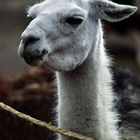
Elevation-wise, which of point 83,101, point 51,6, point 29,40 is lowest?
point 83,101

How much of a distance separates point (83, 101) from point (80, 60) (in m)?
0.34

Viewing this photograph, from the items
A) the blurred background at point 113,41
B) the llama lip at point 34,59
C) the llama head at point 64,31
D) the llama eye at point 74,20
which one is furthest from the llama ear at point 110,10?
the blurred background at point 113,41

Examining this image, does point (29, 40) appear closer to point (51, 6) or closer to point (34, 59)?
point (34, 59)

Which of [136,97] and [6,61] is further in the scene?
[6,61]

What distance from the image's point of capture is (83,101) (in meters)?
4.93

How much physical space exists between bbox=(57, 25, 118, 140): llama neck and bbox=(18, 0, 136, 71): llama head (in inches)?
5.5

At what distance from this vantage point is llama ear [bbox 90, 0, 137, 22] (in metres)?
5.05

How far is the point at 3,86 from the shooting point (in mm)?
7855

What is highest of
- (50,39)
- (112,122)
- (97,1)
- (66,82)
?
(97,1)

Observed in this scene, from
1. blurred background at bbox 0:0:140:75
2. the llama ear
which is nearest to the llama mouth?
the llama ear

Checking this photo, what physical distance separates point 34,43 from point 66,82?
2.11ft

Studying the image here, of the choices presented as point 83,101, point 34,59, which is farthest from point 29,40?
point 83,101

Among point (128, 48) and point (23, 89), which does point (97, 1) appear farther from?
point (128, 48)

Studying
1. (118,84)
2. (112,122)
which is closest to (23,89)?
(118,84)
